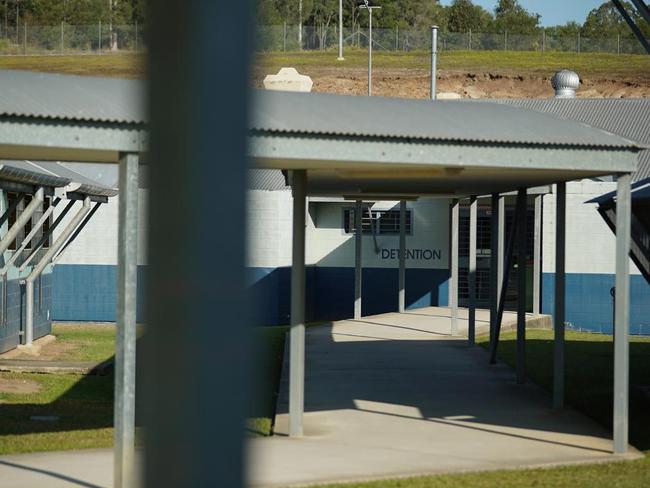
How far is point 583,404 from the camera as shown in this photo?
1346 centimetres

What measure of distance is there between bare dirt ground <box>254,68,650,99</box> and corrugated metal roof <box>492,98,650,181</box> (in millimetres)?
31313

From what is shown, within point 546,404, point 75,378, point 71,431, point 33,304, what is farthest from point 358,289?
point 71,431

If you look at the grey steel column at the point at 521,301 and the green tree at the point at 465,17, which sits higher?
the green tree at the point at 465,17

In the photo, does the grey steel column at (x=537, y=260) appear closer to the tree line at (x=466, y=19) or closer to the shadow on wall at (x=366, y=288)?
the shadow on wall at (x=366, y=288)

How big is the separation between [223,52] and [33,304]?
20311 mm

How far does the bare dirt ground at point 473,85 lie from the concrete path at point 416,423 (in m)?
51.3

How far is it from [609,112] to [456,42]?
51028 millimetres

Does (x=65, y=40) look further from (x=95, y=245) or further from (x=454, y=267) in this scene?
(x=454, y=267)

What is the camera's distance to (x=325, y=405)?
41.7ft

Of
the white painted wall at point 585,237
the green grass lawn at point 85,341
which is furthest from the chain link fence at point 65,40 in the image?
the white painted wall at point 585,237

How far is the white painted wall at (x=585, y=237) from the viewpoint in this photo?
2606cm

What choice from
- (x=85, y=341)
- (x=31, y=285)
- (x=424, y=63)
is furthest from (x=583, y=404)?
(x=424, y=63)

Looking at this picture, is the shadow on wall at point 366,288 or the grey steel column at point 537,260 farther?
the shadow on wall at point 366,288

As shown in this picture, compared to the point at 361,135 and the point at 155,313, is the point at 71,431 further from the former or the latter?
the point at 155,313
